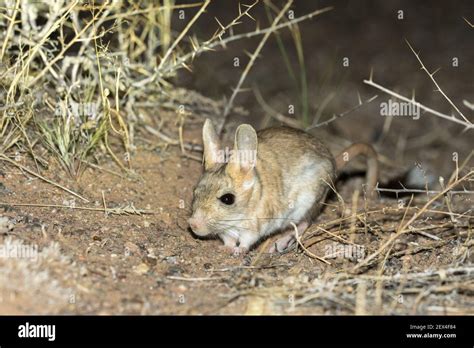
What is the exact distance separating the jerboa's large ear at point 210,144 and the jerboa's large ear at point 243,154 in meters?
0.26

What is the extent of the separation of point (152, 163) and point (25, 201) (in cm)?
135

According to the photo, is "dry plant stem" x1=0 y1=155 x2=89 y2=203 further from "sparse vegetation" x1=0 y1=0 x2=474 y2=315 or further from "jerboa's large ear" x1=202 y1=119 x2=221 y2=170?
"jerboa's large ear" x1=202 y1=119 x2=221 y2=170

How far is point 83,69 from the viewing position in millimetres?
5668

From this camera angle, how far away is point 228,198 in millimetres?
4977

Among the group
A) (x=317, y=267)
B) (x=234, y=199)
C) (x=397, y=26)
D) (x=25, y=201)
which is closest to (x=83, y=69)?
(x=25, y=201)

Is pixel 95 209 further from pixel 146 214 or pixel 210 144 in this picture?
pixel 210 144

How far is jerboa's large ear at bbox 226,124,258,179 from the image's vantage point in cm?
486

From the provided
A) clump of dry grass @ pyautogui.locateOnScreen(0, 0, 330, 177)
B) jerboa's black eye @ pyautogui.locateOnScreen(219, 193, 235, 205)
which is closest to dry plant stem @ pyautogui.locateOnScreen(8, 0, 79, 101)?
clump of dry grass @ pyautogui.locateOnScreen(0, 0, 330, 177)

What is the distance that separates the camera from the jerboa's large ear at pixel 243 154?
4.86 m

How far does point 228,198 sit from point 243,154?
0.34 metres

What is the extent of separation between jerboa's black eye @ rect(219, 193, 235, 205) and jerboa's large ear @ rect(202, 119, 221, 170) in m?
0.34

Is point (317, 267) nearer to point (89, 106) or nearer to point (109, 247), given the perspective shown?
point (109, 247)

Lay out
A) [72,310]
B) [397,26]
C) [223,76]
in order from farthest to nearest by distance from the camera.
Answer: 1. [397,26]
2. [223,76]
3. [72,310]

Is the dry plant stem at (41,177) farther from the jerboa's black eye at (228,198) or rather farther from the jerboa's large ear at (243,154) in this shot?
the jerboa's large ear at (243,154)
